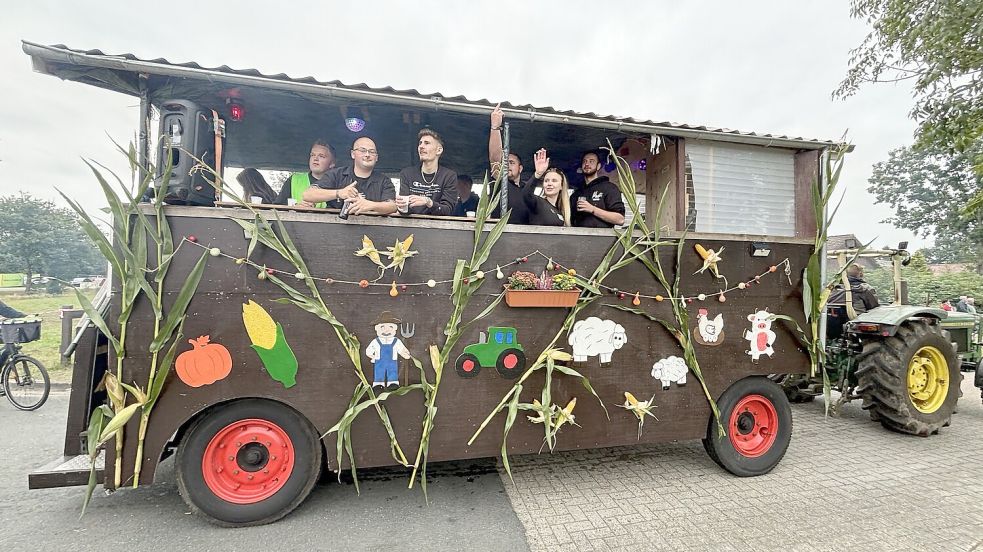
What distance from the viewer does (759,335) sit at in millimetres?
3955

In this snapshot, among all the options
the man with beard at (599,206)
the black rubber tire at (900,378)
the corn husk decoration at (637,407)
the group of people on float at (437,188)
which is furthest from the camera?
the black rubber tire at (900,378)

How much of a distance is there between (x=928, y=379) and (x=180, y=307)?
8571 millimetres

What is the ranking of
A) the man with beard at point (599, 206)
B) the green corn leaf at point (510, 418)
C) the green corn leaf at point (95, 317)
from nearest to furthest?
the green corn leaf at point (95, 317) → the green corn leaf at point (510, 418) → the man with beard at point (599, 206)

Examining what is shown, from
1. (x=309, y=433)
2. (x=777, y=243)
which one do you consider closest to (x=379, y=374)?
(x=309, y=433)

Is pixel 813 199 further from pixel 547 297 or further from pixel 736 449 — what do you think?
pixel 547 297

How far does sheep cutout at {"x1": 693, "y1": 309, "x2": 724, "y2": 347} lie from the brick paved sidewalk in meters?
1.34

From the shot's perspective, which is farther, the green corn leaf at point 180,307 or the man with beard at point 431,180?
the man with beard at point 431,180

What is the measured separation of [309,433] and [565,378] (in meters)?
2.10

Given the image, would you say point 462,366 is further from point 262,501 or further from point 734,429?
point 734,429

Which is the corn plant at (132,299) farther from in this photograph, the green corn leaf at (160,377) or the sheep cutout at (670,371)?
the sheep cutout at (670,371)

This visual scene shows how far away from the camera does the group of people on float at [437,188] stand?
3490 millimetres

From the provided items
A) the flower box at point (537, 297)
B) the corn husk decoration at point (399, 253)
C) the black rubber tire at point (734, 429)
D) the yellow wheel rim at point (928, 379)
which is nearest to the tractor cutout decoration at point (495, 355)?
the flower box at point (537, 297)

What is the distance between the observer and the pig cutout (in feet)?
12.9

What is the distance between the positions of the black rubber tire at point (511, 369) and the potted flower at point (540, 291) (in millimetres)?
406
